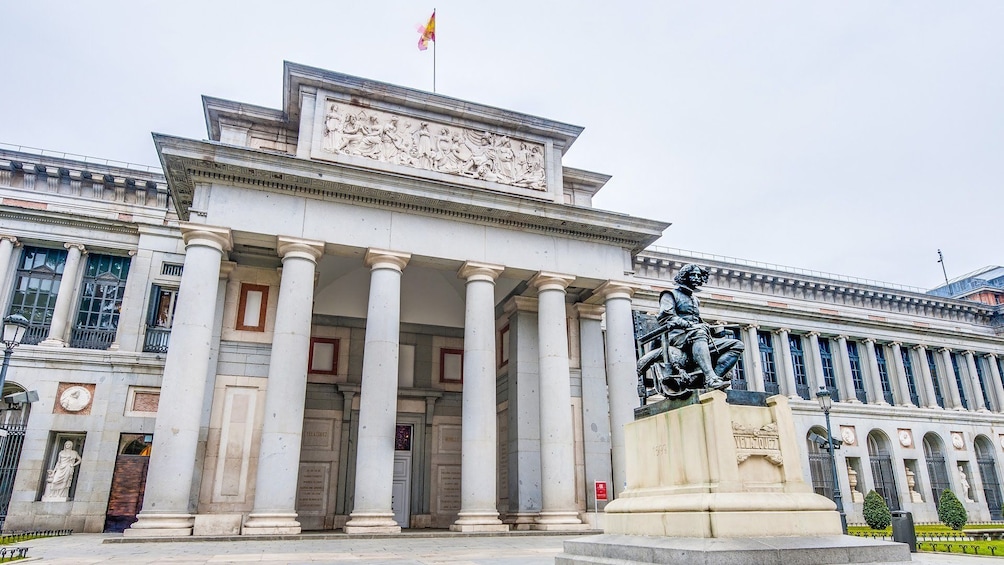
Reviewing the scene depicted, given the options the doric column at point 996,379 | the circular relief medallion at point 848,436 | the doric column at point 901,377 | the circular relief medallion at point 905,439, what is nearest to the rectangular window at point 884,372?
the doric column at point 901,377

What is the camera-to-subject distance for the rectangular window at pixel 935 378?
42.2 m

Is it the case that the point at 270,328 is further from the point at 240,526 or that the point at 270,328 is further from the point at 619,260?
the point at 619,260

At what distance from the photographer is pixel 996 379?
44.3 m

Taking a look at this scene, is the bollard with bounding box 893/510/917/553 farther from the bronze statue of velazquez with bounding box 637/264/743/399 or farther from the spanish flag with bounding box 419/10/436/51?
the spanish flag with bounding box 419/10/436/51

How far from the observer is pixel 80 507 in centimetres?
2169

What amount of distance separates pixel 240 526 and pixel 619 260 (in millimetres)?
15162

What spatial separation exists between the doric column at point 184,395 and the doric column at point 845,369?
36909mm

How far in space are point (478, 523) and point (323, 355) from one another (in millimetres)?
11049

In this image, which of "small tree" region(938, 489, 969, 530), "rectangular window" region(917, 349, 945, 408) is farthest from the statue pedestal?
"rectangular window" region(917, 349, 945, 408)

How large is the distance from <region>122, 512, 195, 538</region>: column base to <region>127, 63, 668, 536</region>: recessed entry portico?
0.05 meters

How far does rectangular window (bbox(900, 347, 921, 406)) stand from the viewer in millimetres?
41406

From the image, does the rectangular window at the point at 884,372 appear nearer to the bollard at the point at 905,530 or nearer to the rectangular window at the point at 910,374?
the rectangular window at the point at 910,374

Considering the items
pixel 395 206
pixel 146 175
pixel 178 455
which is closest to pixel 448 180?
pixel 395 206

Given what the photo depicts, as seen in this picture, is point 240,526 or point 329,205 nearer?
point 240,526
